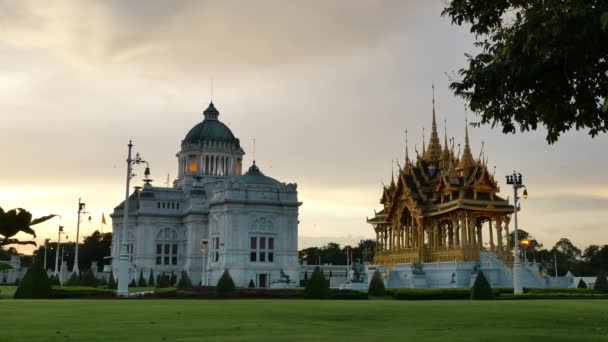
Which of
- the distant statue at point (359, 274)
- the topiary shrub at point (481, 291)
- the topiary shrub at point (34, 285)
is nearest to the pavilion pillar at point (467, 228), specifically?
the distant statue at point (359, 274)

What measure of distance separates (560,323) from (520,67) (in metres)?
7.04

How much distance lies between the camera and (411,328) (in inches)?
609

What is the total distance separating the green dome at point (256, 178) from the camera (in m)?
98.5

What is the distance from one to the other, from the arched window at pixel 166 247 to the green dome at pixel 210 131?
18.2 m

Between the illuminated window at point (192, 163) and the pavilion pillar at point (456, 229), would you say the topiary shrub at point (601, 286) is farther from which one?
the illuminated window at point (192, 163)

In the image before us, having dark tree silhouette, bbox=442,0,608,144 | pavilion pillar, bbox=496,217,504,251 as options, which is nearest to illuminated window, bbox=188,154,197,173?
pavilion pillar, bbox=496,217,504,251

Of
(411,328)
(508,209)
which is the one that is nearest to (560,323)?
(411,328)

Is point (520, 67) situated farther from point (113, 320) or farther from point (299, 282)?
point (299, 282)

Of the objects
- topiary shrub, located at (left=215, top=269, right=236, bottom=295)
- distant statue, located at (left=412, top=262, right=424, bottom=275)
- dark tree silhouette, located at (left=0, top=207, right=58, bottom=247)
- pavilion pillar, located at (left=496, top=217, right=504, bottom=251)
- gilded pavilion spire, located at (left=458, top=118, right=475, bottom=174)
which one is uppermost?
gilded pavilion spire, located at (left=458, top=118, right=475, bottom=174)

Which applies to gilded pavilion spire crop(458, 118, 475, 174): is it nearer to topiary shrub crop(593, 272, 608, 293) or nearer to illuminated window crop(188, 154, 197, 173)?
topiary shrub crop(593, 272, 608, 293)

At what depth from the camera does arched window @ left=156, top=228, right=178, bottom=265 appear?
116 meters

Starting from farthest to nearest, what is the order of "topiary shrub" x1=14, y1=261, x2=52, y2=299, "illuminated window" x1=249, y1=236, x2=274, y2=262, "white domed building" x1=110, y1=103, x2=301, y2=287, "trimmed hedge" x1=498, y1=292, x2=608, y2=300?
"illuminated window" x1=249, y1=236, x2=274, y2=262, "white domed building" x1=110, y1=103, x2=301, y2=287, "trimmed hedge" x1=498, y1=292, x2=608, y2=300, "topiary shrub" x1=14, y1=261, x2=52, y2=299

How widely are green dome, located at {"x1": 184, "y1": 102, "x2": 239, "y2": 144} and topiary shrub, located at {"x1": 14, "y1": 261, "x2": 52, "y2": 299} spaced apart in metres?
85.6

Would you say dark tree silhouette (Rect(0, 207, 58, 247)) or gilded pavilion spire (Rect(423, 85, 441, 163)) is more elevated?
gilded pavilion spire (Rect(423, 85, 441, 163))
